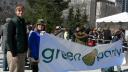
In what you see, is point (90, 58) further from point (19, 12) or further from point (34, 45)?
point (19, 12)

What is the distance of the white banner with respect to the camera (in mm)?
10656

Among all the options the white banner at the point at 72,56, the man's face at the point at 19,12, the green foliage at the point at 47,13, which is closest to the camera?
the man's face at the point at 19,12

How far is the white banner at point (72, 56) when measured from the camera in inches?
420

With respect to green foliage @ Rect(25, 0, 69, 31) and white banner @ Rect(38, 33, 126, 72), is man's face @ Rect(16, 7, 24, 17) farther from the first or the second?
green foliage @ Rect(25, 0, 69, 31)

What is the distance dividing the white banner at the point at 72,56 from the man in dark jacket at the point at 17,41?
5.08 feet

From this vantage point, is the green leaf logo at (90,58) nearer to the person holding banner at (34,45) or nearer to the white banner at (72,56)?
the white banner at (72,56)

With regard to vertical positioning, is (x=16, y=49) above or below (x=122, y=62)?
above

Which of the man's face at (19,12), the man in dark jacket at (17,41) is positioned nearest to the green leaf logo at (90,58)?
the man in dark jacket at (17,41)

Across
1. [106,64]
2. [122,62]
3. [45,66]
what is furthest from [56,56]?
[122,62]

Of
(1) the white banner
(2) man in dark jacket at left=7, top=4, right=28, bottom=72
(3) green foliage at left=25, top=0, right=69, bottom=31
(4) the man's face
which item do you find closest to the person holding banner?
(1) the white banner

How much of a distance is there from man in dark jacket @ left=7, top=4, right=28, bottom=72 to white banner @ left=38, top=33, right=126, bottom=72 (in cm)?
155

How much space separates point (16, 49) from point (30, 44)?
4.50 feet

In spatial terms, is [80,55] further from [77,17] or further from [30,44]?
[77,17]

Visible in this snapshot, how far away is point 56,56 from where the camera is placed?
1100 cm
